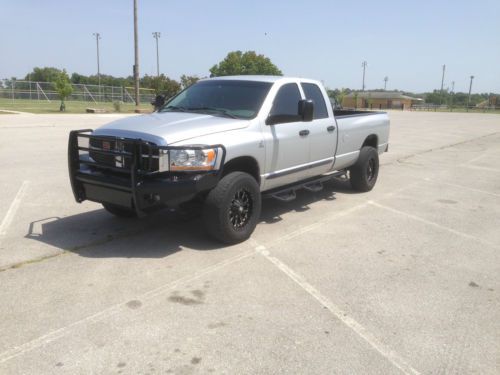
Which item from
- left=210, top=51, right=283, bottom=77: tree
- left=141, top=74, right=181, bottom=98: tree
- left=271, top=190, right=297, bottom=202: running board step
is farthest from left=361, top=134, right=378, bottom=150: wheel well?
left=210, top=51, right=283, bottom=77: tree

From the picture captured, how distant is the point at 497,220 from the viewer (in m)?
6.57

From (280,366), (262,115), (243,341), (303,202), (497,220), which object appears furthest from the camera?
(303,202)

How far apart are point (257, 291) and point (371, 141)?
510cm

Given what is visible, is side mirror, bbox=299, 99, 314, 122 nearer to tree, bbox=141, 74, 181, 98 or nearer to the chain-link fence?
the chain-link fence

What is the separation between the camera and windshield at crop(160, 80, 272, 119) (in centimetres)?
550

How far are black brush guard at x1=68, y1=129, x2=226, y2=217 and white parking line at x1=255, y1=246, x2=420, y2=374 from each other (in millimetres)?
1127

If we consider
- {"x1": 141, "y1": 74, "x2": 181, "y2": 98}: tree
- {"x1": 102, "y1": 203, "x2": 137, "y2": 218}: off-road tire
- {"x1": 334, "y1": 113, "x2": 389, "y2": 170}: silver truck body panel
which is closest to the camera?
{"x1": 102, "y1": 203, "x2": 137, "y2": 218}: off-road tire

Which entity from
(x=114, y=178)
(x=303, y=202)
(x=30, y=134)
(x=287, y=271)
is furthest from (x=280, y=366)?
(x=30, y=134)

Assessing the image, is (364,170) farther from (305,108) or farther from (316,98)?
(305,108)

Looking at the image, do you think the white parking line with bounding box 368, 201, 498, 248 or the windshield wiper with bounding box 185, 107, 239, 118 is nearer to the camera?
the windshield wiper with bounding box 185, 107, 239, 118

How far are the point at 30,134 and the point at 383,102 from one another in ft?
321

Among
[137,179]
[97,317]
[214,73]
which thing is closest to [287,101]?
[137,179]

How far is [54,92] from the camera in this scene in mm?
42688

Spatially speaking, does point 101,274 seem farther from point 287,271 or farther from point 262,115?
point 262,115
